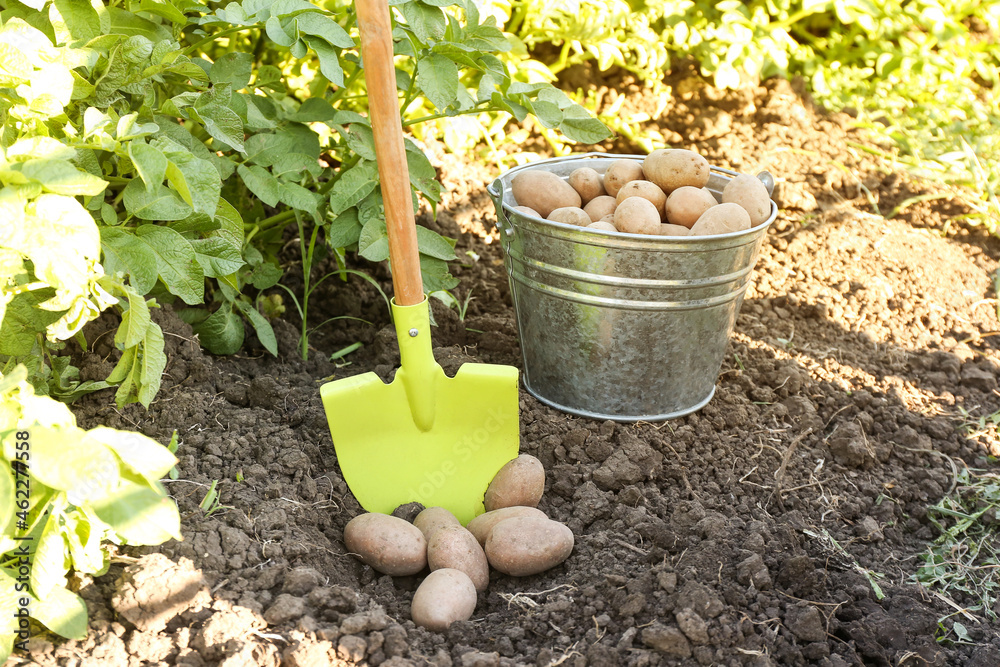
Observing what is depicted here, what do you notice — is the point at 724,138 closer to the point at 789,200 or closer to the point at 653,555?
the point at 789,200

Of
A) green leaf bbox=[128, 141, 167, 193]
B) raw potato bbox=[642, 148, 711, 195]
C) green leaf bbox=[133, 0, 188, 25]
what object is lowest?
raw potato bbox=[642, 148, 711, 195]

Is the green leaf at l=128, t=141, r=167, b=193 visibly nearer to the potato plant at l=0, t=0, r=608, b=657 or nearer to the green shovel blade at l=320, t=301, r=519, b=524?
the potato plant at l=0, t=0, r=608, b=657

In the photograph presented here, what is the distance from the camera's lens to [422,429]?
1.87 m

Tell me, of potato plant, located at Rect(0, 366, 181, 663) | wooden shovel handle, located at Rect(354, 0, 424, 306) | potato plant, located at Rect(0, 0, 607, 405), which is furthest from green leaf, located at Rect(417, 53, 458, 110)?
potato plant, located at Rect(0, 366, 181, 663)

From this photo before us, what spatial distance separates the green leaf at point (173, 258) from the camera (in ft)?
4.79

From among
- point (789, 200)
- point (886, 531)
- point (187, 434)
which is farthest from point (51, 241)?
point (789, 200)

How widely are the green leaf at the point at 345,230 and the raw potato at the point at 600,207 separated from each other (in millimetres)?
595

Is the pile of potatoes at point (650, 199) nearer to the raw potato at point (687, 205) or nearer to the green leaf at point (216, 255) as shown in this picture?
the raw potato at point (687, 205)

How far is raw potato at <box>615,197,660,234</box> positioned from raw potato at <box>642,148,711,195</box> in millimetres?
174

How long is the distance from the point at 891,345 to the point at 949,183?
1.29m

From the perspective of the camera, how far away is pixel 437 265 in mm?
2049

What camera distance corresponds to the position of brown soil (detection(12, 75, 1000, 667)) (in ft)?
4.33

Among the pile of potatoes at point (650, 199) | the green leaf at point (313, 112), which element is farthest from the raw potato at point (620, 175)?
the green leaf at point (313, 112)

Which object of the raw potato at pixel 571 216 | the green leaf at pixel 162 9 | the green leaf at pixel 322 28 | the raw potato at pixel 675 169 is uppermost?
the green leaf at pixel 162 9
